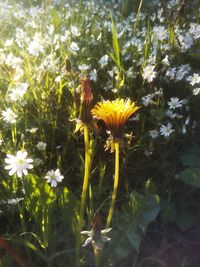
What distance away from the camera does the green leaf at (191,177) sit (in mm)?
1375

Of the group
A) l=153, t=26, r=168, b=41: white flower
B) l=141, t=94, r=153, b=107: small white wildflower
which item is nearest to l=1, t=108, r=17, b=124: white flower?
l=141, t=94, r=153, b=107: small white wildflower

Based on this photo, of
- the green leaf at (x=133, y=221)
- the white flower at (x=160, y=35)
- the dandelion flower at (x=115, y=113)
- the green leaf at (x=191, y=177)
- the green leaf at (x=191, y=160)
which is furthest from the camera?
the white flower at (x=160, y=35)

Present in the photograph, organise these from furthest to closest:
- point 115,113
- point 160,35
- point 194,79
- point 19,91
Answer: point 160,35 → point 194,79 → point 19,91 → point 115,113

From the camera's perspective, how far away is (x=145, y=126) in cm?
167

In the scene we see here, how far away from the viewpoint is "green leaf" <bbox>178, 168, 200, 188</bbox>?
1375mm

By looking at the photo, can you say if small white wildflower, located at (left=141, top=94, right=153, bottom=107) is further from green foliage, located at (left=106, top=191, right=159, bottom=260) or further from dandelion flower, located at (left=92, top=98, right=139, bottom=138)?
dandelion flower, located at (left=92, top=98, right=139, bottom=138)

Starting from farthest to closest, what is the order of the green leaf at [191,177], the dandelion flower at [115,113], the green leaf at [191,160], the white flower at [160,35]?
the white flower at [160,35]
the green leaf at [191,160]
the green leaf at [191,177]
the dandelion flower at [115,113]

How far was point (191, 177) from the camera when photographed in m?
1.39

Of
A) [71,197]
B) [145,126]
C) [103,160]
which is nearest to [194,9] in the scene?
[145,126]

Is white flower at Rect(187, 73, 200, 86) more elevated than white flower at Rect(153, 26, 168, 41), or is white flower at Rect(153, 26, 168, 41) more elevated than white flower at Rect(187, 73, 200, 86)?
white flower at Rect(153, 26, 168, 41)

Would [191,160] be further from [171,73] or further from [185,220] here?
[171,73]

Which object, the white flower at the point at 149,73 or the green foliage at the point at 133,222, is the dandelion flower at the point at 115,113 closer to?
the green foliage at the point at 133,222

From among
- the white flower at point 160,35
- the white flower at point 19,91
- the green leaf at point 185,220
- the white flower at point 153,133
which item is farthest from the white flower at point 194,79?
the white flower at point 19,91

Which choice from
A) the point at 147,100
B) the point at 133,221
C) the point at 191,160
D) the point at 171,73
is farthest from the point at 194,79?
the point at 133,221
